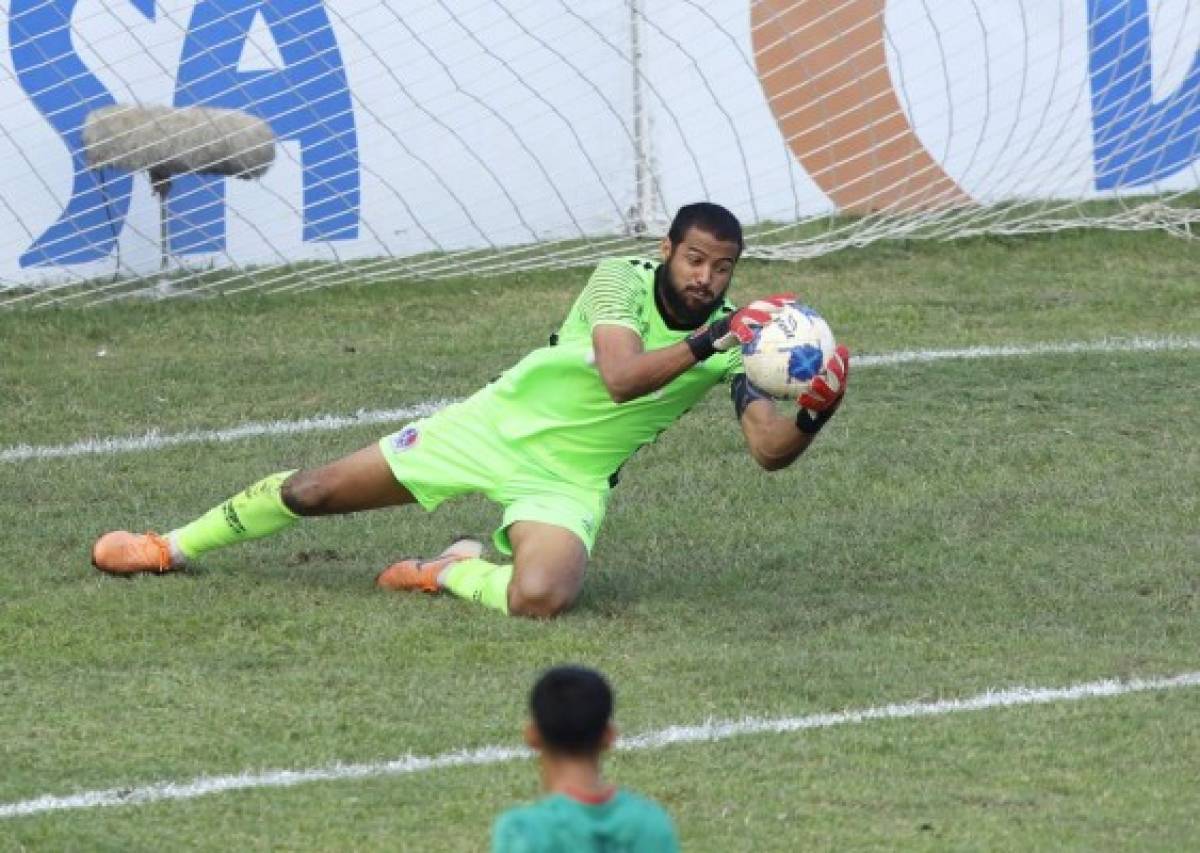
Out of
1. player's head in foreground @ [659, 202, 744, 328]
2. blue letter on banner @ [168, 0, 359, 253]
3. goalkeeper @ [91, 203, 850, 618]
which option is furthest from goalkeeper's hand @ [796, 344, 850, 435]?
blue letter on banner @ [168, 0, 359, 253]

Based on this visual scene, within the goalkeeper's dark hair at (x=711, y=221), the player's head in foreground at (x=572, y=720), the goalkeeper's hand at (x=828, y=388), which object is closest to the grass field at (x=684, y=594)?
the goalkeeper's hand at (x=828, y=388)

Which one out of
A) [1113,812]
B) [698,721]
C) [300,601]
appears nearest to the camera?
[1113,812]

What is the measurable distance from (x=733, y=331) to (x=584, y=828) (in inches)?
138

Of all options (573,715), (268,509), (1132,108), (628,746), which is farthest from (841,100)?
(573,715)

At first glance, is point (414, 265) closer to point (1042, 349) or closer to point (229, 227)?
point (229, 227)

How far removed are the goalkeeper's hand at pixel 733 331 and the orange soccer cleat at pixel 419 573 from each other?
117 cm

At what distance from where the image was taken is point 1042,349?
11.0m

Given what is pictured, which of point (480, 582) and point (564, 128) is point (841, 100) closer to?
point (564, 128)

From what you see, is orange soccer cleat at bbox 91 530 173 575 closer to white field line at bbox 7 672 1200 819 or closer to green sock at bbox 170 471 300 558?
green sock at bbox 170 471 300 558

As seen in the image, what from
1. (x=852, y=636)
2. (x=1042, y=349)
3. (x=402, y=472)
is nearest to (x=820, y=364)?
(x=852, y=636)

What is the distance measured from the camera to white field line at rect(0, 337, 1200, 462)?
31.3 ft

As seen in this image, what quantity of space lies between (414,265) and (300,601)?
15.1ft

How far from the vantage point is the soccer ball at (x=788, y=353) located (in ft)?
22.8

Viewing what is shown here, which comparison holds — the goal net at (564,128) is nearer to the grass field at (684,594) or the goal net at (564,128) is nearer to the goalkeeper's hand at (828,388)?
the grass field at (684,594)
